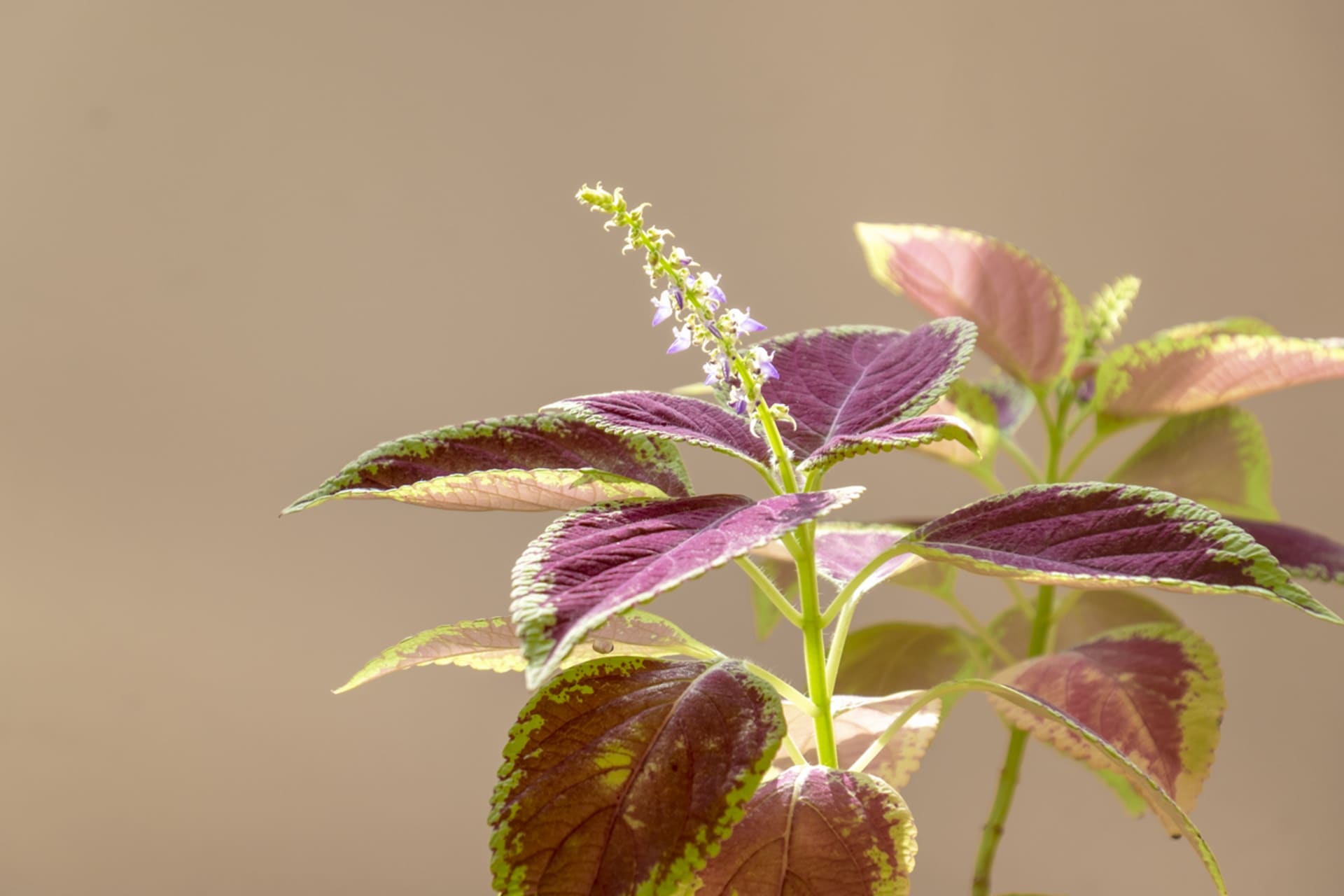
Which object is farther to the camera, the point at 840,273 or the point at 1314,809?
the point at 1314,809

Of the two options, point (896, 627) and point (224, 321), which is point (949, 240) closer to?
point (896, 627)

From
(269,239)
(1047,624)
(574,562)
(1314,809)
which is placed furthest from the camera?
(1314,809)

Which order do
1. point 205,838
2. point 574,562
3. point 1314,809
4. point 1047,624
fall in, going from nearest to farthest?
1. point 574,562
2. point 1047,624
3. point 205,838
4. point 1314,809

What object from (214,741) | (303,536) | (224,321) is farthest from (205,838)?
(224,321)

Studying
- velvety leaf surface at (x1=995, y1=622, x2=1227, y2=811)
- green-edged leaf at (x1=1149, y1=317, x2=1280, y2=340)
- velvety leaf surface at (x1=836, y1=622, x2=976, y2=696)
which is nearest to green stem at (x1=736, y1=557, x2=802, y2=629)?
velvety leaf surface at (x1=995, y1=622, x2=1227, y2=811)

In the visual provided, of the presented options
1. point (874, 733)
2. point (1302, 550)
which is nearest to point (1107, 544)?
point (874, 733)
